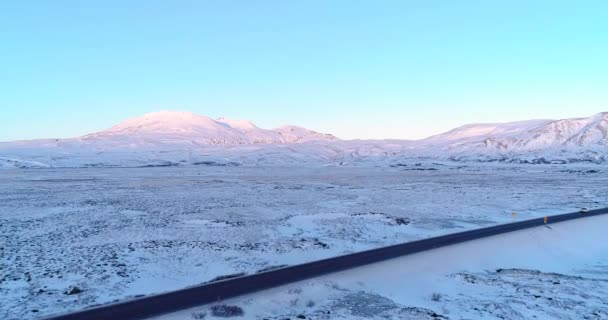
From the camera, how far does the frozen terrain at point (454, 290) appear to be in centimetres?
1233

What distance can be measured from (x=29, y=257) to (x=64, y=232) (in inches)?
223

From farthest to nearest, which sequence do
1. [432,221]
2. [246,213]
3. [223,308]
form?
[246,213] < [432,221] < [223,308]

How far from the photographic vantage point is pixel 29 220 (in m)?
27.8

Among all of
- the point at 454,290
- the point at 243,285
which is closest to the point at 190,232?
the point at 243,285

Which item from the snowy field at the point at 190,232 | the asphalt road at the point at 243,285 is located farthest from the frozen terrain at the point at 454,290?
the asphalt road at the point at 243,285

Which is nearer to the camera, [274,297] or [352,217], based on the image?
[274,297]

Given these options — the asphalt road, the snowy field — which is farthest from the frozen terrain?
the asphalt road

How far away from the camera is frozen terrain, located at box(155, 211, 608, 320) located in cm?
1233

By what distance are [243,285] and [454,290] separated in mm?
6407

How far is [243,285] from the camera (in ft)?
47.7

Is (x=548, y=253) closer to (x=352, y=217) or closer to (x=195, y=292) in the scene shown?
(x=352, y=217)

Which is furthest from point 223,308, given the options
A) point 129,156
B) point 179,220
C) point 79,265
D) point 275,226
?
point 129,156

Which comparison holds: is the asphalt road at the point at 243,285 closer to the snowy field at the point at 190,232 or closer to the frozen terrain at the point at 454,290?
the frozen terrain at the point at 454,290

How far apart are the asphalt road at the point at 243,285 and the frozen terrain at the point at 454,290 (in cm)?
54
